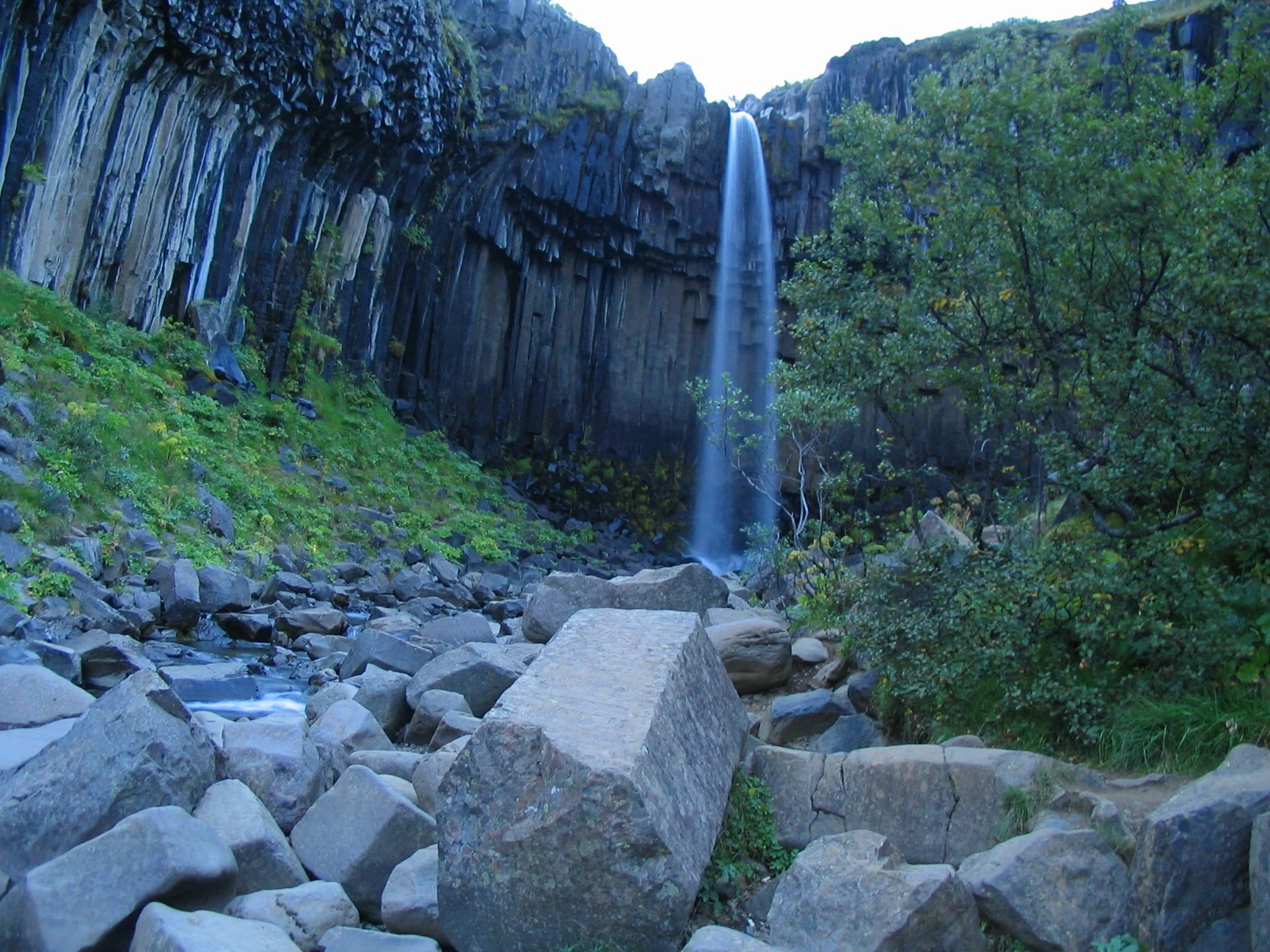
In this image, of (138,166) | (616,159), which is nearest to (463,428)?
(616,159)

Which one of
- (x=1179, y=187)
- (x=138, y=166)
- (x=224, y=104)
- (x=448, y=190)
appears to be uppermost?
(x=448, y=190)

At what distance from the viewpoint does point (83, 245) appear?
1761cm

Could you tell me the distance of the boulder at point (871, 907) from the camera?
11.8 feet

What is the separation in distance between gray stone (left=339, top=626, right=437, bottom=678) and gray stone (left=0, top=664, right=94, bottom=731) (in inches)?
122

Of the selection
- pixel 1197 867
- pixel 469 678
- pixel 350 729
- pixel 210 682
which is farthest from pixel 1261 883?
pixel 210 682

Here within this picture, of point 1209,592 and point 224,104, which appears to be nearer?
point 1209,592

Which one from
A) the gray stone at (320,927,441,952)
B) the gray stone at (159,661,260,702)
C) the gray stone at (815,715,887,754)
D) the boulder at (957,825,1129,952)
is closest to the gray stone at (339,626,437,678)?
the gray stone at (159,661,260,702)

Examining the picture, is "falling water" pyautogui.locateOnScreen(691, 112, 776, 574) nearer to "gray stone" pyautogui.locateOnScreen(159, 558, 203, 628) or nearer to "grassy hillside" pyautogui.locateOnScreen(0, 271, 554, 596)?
"grassy hillside" pyautogui.locateOnScreen(0, 271, 554, 596)

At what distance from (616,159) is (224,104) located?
1241cm

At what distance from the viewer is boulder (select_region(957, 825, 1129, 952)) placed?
367 centimetres

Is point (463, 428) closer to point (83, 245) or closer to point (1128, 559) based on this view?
point (83, 245)

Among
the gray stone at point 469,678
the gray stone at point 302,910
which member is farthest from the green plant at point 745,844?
the gray stone at point 469,678

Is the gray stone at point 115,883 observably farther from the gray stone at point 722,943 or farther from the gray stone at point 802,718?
the gray stone at point 802,718

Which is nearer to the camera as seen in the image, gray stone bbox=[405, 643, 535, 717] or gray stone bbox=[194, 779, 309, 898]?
gray stone bbox=[194, 779, 309, 898]
